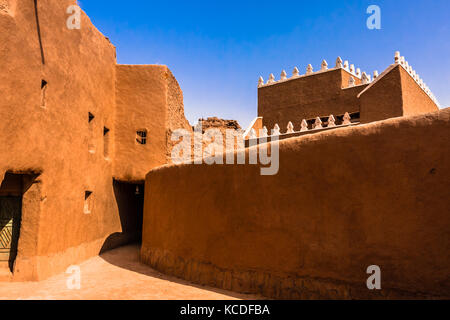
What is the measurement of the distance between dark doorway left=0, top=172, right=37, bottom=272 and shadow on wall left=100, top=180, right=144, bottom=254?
366 centimetres

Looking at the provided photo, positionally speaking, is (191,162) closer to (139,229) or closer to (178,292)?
(178,292)

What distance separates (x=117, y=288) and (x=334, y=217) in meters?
4.78

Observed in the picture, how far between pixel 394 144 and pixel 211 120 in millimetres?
16509

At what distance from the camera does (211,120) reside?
2028 cm

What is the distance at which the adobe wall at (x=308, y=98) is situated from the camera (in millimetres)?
17531

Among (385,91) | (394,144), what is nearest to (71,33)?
(394,144)

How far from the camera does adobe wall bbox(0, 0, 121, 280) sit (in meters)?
7.29

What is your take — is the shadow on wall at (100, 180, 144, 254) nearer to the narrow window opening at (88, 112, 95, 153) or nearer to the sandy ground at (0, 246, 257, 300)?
the narrow window opening at (88, 112, 95, 153)

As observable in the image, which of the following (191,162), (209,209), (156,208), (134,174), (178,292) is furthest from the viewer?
(134,174)

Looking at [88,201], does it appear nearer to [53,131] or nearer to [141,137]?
[53,131]

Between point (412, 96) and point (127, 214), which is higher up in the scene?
point (412, 96)

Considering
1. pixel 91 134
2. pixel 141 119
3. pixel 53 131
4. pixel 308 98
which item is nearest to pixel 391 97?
pixel 308 98

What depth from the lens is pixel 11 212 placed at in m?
8.24

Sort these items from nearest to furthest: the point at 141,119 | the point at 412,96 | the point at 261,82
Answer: the point at 141,119 < the point at 412,96 < the point at 261,82
